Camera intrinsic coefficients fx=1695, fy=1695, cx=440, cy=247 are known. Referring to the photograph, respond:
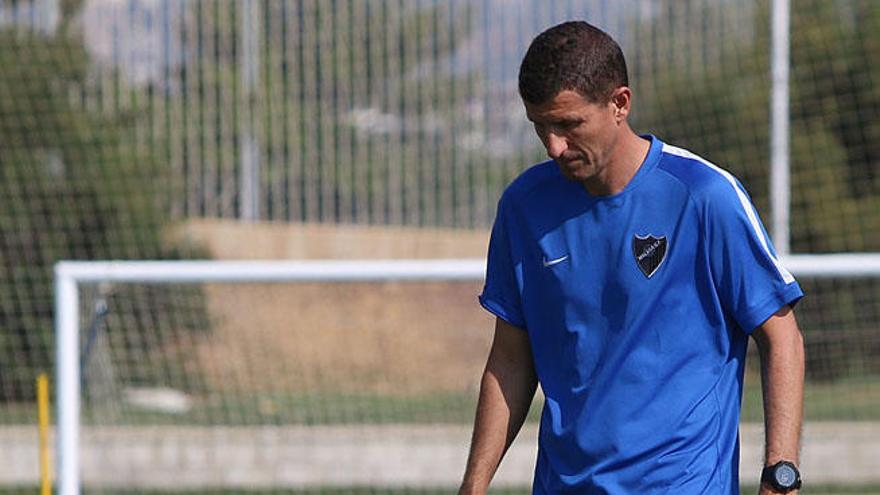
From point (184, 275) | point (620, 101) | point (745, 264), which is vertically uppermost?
point (620, 101)

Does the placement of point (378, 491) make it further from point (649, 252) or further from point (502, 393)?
point (649, 252)

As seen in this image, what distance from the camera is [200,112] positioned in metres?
10.7

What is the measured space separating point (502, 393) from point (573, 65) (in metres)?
0.81

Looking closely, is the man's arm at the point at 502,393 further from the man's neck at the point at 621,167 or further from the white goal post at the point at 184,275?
the white goal post at the point at 184,275

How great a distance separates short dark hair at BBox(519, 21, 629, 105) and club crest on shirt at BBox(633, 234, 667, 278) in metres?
0.31

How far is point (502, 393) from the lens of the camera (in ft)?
12.1

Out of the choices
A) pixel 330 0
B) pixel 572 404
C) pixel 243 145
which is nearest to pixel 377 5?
pixel 330 0

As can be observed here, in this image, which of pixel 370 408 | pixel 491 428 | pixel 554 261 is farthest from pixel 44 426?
pixel 554 261

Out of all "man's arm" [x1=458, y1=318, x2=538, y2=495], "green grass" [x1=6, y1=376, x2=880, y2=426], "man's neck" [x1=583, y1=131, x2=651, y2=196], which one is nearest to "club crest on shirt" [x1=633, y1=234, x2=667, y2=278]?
"man's neck" [x1=583, y1=131, x2=651, y2=196]

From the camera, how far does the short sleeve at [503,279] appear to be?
3643mm

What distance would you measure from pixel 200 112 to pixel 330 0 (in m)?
1.09

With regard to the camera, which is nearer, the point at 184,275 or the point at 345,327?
the point at 184,275

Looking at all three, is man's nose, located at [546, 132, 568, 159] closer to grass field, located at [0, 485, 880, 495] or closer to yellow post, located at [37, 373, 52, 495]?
yellow post, located at [37, 373, 52, 495]

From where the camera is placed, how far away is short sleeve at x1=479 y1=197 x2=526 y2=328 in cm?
364
